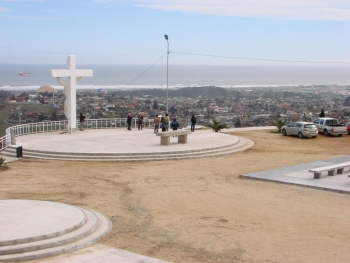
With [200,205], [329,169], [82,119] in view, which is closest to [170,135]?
[82,119]

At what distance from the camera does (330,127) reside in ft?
113

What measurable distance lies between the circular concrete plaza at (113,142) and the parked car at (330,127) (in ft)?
26.9

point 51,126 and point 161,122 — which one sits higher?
point 161,122

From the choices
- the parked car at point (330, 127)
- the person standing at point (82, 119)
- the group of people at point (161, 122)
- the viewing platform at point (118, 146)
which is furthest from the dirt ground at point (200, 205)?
the parked car at point (330, 127)

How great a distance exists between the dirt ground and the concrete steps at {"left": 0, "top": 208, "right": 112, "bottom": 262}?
360mm

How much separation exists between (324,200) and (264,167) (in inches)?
243

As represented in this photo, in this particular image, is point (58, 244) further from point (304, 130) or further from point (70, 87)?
point (304, 130)

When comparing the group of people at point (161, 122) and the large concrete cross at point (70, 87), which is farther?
the large concrete cross at point (70, 87)

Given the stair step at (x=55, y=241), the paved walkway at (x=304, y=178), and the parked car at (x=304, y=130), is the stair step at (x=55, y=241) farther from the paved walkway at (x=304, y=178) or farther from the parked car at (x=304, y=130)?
the parked car at (x=304, y=130)

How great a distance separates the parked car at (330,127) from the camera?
3416cm

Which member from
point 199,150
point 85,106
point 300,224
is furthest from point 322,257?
point 85,106

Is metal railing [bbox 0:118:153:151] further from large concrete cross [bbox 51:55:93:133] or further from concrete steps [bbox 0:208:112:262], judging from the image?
concrete steps [bbox 0:208:112:262]

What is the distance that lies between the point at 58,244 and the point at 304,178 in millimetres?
11062

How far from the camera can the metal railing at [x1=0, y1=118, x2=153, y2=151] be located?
85.7ft
